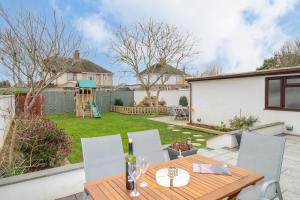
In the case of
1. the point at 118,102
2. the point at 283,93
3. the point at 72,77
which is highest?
the point at 72,77

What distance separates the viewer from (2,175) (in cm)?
340

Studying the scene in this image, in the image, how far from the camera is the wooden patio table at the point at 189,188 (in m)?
1.92

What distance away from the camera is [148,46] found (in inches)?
653

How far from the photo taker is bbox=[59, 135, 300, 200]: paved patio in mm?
3437

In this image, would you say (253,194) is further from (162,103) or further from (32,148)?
(162,103)

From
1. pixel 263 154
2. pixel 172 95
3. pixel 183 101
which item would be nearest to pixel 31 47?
pixel 263 154

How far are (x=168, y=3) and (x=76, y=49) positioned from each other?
509 cm

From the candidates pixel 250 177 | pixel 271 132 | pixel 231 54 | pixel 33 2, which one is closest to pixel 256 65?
pixel 231 54

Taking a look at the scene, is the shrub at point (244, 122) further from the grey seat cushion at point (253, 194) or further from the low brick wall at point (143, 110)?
the low brick wall at point (143, 110)

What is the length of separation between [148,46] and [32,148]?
1387 centimetres

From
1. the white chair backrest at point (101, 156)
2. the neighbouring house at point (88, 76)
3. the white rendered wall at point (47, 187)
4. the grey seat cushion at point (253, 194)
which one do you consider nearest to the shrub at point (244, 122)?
the grey seat cushion at point (253, 194)

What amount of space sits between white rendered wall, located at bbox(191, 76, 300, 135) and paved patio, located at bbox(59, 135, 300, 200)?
3.13ft

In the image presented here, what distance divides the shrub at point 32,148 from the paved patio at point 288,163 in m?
0.93

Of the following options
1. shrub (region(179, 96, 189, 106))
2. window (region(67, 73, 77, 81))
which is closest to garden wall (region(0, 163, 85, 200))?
shrub (region(179, 96, 189, 106))
